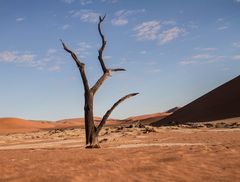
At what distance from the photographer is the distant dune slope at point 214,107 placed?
129ft

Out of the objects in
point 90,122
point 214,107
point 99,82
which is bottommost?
point 90,122

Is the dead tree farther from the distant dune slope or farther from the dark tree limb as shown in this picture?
the distant dune slope

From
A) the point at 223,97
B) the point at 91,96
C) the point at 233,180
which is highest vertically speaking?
the point at 223,97

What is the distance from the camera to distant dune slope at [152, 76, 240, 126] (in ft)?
129

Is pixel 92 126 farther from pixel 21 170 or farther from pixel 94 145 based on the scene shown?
Answer: pixel 21 170

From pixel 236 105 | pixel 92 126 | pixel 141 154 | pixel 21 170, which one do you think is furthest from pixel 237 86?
pixel 21 170

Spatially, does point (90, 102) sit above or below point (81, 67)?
below

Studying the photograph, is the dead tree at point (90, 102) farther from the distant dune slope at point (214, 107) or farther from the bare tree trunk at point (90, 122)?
the distant dune slope at point (214, 107)

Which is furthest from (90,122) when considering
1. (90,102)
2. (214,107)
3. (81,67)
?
(214,107)

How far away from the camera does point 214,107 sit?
4372 centimetres

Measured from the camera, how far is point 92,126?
15.0m

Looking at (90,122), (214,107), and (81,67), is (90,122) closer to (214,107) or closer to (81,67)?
(81,67)

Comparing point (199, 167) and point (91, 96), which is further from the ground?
point (91, 96)

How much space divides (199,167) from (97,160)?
2.86 metres
